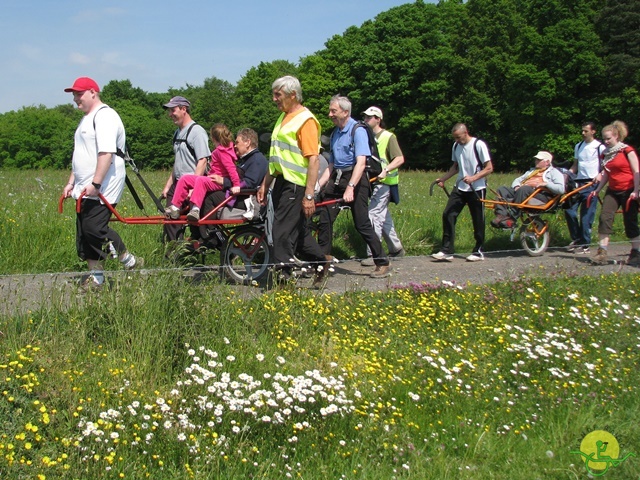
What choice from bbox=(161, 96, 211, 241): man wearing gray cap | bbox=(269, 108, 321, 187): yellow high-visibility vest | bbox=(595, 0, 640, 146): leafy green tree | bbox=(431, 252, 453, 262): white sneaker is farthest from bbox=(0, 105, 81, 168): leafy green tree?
bbox=(269, 108, 321, 187): yellow high-visibility vest

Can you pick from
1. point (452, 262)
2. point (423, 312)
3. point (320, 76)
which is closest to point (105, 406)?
point (423, 312)

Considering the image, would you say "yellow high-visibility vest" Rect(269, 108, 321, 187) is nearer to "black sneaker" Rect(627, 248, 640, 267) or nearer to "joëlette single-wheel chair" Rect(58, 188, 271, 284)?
"joëlette single-wheel chair" Rect(58, 188, 271, 284)

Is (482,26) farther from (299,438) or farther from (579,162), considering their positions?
(299,438)

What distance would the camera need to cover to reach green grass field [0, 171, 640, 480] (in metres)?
4.33

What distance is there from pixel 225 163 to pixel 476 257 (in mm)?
4234

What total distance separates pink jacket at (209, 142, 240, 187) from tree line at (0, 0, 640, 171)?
46.7 meters

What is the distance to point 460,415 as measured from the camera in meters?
5.41

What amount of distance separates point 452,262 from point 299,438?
632cm

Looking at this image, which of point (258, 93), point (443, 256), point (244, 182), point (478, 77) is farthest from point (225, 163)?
point (258, 93)

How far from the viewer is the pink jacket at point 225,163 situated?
8398 mm

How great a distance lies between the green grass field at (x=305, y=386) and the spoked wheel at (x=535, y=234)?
3807 mm

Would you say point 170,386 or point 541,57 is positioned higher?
point 541,57

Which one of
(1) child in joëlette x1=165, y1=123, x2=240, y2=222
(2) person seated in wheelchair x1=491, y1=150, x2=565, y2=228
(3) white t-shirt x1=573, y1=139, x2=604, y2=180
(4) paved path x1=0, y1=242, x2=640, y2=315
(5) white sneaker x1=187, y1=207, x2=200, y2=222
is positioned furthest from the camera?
(3) white t-shirt x1=573, y1=139, x2=604, y2=180

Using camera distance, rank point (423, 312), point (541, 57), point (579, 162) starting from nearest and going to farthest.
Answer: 1. point (423, 312)
2. point (579, 162)
3. point (541, 57)
